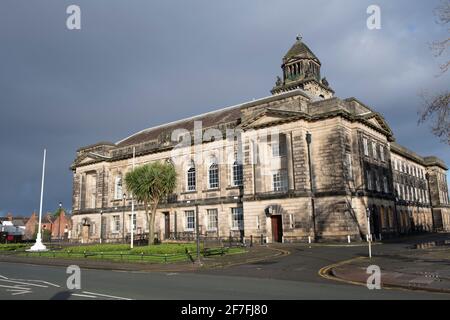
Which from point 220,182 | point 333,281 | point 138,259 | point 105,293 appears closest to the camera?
point 105,293

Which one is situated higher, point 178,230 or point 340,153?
point 340,153

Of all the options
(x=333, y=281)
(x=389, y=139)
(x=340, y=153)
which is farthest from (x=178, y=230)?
(x=333, y=281)

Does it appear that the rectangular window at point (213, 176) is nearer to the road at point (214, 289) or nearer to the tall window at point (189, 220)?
the tall window at point (189, 220)

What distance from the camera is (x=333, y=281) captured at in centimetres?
1409

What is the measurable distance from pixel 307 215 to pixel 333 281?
21.8m

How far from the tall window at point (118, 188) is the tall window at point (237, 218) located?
65.8 feet

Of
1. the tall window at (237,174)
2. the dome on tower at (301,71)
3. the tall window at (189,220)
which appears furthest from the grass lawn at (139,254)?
the dome on tower at (301,71)

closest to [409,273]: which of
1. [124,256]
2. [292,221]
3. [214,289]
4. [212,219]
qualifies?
[214,289]

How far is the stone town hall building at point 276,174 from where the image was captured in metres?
36.2

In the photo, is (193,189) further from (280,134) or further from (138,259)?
(138,259)

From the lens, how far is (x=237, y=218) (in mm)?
42219

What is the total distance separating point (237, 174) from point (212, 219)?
19.7ft

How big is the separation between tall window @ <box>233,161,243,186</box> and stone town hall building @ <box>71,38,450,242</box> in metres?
0.13

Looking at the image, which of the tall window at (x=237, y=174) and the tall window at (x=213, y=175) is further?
the tall window at (x=213, y=175)
